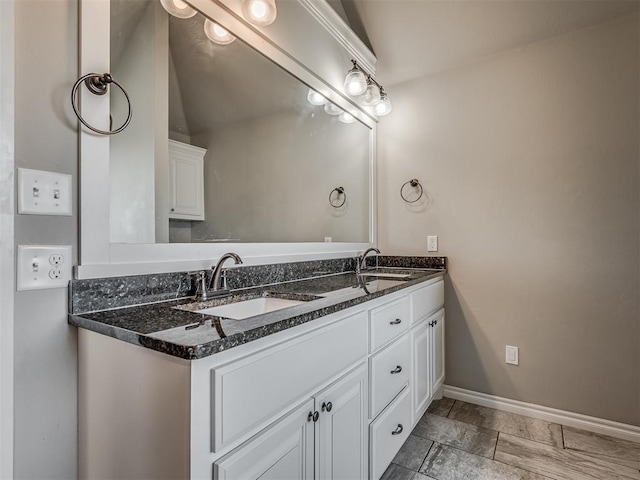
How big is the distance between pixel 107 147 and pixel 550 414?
259cm

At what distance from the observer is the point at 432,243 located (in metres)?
2.43

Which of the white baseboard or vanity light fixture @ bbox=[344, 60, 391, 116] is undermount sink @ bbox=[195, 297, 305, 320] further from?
the white baseboard

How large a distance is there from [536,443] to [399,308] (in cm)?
110

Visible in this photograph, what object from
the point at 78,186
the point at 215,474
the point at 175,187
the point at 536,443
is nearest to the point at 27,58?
the point at 78,186

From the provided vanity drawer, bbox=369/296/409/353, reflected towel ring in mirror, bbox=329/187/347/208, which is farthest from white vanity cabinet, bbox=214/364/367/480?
reflected towel ring in mirror, bbox=329/187/347/208

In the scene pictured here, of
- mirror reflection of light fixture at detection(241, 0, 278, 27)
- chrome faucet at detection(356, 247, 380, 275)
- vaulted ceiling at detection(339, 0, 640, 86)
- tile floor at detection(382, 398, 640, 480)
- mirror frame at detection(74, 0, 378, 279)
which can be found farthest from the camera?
chrome faucet at detection(356, 247, 380, 275)

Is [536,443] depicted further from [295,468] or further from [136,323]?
[136,323]

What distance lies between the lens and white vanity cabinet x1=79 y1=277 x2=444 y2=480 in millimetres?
709

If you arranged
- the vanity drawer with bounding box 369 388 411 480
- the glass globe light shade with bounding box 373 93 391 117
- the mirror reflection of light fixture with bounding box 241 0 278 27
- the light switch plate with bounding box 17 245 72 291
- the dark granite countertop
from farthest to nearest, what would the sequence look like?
the glass globe light shade with bounding box 373 93 391 117 < the mirror reflection of light fixture with bounding box 241 0 278 27 < the vanity drawer with bounding box 369 388 411 480 < the light switch plate with bounding box 17 245 72 291 < the dark granite countertop

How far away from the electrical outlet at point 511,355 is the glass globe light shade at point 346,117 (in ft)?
5.94

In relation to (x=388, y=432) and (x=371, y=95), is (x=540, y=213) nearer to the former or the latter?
(x=371, y=95)

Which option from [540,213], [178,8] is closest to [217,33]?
[178,8]

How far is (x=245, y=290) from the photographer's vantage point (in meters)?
1.45

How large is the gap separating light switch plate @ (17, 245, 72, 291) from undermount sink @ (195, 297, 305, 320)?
16.9 inches
